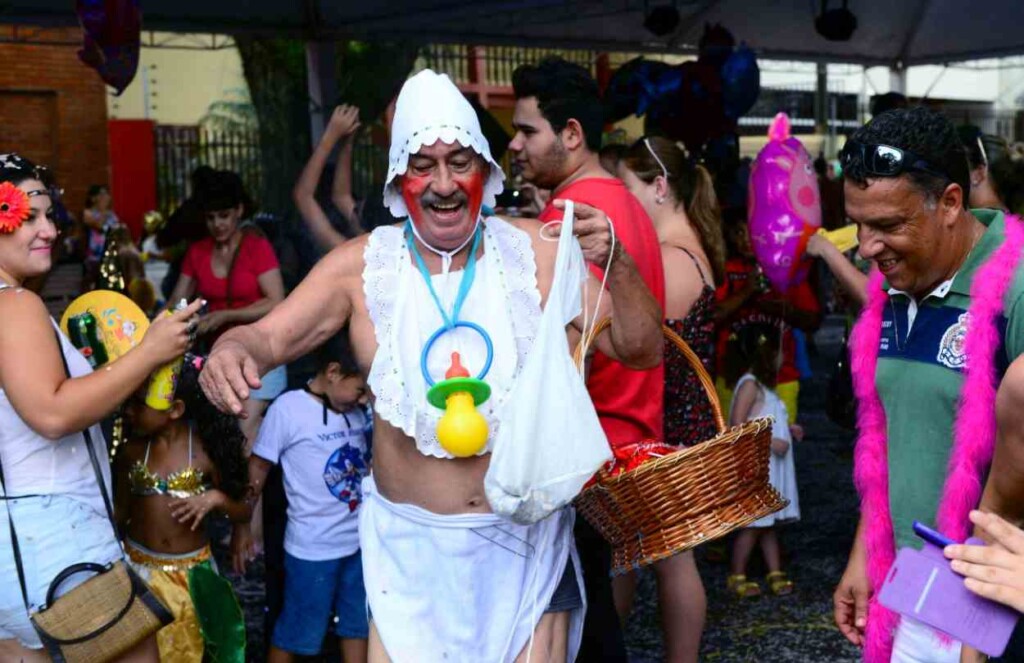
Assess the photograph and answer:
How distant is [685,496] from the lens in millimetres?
2863

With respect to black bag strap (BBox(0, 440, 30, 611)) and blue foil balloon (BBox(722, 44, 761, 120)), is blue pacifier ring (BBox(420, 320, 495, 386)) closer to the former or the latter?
black bag strap (BBox(0, 440, 30, 611))

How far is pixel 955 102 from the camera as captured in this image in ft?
93.5

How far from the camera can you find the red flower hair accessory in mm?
3150

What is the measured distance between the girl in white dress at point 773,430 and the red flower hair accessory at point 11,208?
3386 millimetres

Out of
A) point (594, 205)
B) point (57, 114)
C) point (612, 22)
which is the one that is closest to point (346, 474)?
point (594, 205)

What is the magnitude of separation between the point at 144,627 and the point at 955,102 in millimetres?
28236

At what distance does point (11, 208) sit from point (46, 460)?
0.64 metres

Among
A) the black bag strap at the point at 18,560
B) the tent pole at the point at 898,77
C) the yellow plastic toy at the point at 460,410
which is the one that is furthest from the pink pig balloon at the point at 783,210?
the tent pole at the point at 898,77

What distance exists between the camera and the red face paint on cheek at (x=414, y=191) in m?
2.90

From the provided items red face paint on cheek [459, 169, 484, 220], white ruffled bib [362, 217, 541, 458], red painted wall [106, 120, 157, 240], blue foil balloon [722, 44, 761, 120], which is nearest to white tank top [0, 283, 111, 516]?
white ruffled bib [362, 217, 541, 458]

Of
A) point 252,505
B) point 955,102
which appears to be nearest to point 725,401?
point 252,505

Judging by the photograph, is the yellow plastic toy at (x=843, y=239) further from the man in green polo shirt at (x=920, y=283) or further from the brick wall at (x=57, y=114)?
the brick wall at (x=57, y=114)

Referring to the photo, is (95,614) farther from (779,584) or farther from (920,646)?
(779,584)

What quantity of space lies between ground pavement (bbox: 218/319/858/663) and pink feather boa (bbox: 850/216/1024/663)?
224 cm
